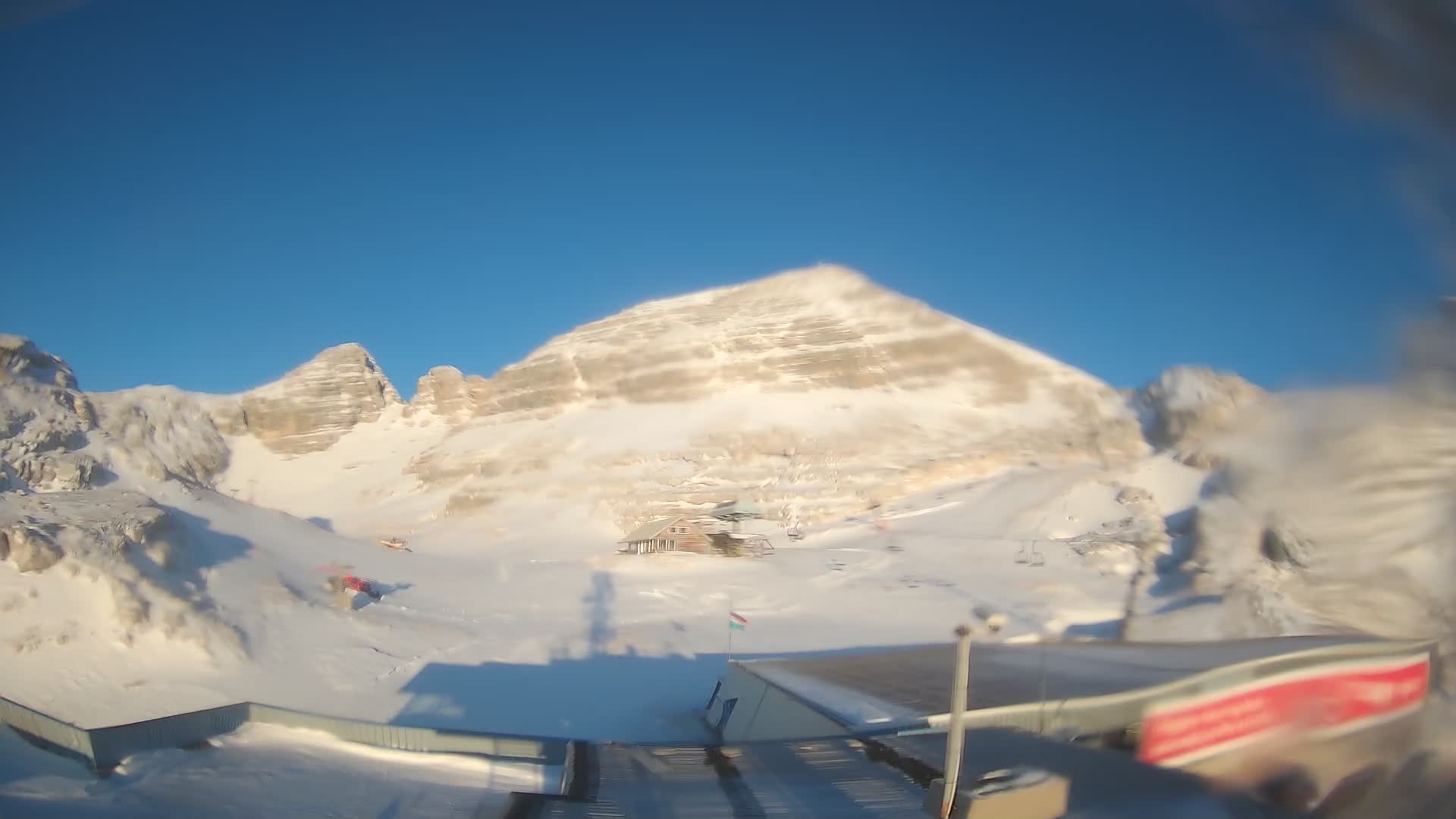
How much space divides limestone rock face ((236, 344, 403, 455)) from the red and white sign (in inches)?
4529

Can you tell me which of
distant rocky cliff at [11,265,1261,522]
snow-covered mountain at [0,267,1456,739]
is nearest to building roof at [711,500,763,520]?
snow-covered mountain at [0,267,1456,739]

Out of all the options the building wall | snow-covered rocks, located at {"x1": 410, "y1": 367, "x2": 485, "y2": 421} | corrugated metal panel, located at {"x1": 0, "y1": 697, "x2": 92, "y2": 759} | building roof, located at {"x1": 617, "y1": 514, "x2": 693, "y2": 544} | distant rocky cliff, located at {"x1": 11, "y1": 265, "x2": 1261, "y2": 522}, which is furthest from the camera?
snow-covered rocks, located at {"x1": 410, "y1": 367, "x2": 485, "y2": 421}

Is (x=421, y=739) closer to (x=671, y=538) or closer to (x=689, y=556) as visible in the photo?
(x=689, y=556)

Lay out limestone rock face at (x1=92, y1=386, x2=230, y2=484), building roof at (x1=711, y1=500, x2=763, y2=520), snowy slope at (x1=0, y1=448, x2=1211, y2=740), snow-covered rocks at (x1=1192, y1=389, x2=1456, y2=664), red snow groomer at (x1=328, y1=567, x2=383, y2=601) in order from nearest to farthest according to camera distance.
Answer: snow-covered rocks at (x1=1192, y1=389, x2=1456, y2=664) → snowy slope at (x1=0, y1=448, x2=1211, y2=740) → red snow groomer at (x1=328, y1=567, x2=383, y2=601) → building roof at (x1=711, y1=500, x2=763, y2=520) → limestone rock face at (x1=92, y1=386, x2=230, y2=484)

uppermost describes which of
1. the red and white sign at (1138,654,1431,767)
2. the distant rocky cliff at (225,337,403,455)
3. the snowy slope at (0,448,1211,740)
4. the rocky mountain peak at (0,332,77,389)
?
the distant rocky cliff at (225,337,403,455)

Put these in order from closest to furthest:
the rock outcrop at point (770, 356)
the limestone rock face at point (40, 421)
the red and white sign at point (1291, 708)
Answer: the red and white sign at point (1291, 708) → the limestone rock face at point (40, 421) → the rock outcrop at point (770, 356)

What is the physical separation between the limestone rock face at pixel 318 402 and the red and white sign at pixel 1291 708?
115040 millimetres

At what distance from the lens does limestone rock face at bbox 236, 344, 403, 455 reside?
351ft

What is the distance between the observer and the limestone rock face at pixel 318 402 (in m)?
107

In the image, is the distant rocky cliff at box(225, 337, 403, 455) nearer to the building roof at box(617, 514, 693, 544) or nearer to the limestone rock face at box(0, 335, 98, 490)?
the limestone rock face at box(0, 335, 98, 490)

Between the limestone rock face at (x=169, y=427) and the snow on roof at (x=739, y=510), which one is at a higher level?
the limestone rock face at (x=169, y=427)

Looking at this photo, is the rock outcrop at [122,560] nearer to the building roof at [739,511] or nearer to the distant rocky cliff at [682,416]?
the distant rocky cliff at [682,416]

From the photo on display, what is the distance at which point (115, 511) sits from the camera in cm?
1562

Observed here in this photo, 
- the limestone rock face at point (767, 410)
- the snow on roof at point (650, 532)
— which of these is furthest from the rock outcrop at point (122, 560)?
the limestone rock face at point (767, 410)
